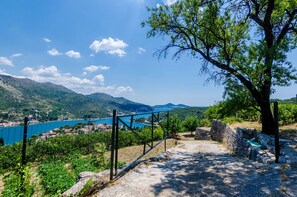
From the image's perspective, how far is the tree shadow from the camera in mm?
4402

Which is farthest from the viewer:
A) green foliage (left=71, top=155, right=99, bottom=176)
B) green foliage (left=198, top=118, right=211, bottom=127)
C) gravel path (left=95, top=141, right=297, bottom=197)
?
green foliage (left=198, top=118, right=211, bottom=127)

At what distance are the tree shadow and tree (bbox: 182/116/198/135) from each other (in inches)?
721

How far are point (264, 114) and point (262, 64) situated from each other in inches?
86.1

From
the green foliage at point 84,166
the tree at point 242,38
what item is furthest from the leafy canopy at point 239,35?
the green foliage at point 84,166

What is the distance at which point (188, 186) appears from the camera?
15.7 feet

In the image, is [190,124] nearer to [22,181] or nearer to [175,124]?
[175,124]

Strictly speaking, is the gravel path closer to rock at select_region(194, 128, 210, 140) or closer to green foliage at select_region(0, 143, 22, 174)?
rock at select_region(194, 128, 210, 140)

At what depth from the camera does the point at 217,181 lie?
5.12m

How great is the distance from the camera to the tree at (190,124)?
2481 cm

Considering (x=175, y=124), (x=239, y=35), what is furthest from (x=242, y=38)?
(x=175, y=124)

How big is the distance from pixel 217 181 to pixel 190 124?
788 inches

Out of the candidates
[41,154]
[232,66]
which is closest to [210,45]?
[232,66]

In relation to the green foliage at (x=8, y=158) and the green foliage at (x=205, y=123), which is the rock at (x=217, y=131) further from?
the green foliage at (x=8, y=158)

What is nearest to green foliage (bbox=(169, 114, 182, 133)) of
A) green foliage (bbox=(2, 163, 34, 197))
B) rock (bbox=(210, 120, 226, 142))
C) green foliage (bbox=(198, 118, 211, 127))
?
green foliage (bbox=(198, 118, 211, 127))
